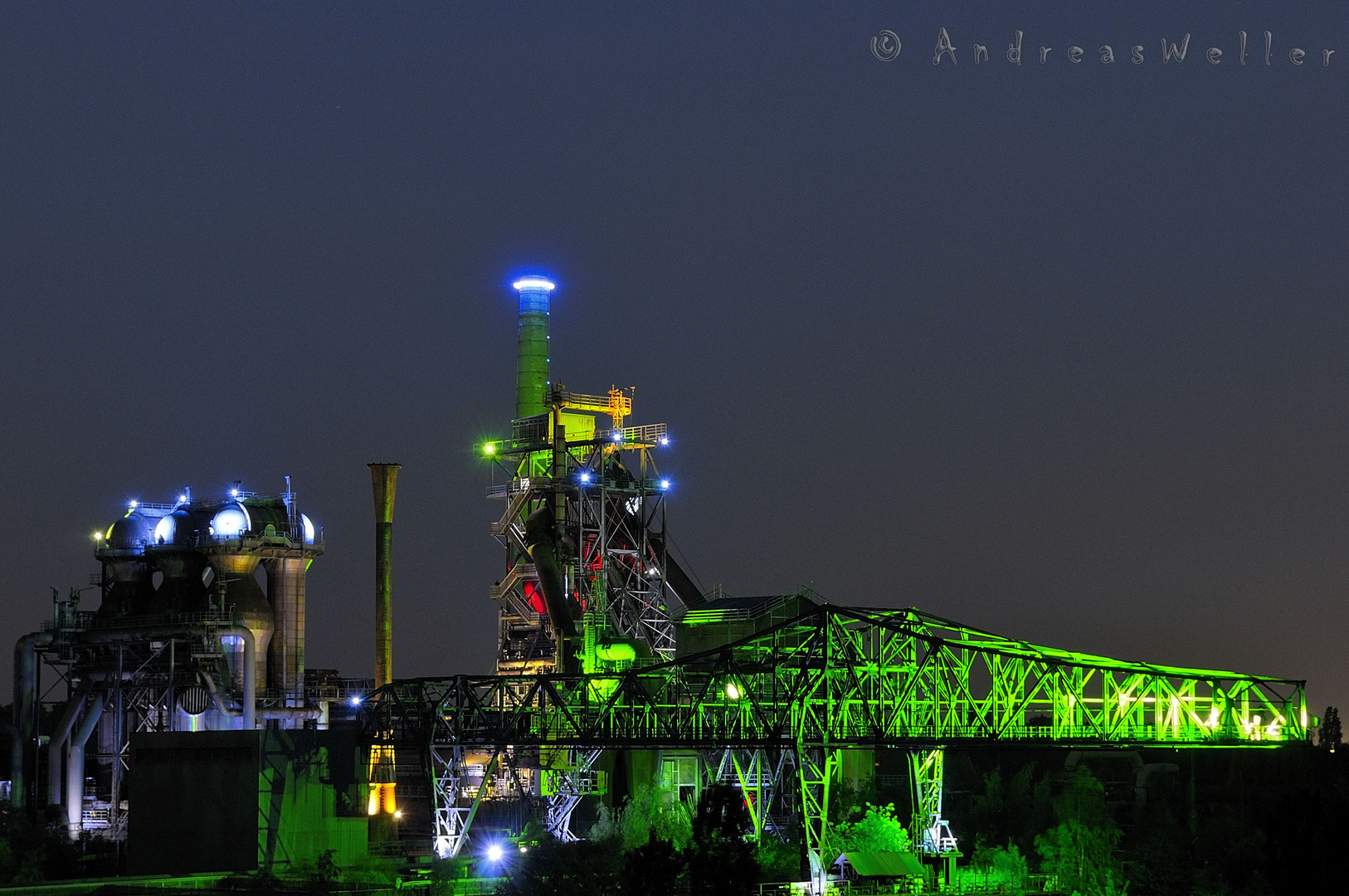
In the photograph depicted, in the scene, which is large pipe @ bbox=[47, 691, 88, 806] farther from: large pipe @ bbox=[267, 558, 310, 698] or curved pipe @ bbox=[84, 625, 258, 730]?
large pipe @ bbox=[267, 558, 310, 698]

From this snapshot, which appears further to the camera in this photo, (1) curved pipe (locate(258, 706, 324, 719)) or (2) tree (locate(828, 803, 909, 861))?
(1) curved pipe (locate(258, 706, 324, 719))

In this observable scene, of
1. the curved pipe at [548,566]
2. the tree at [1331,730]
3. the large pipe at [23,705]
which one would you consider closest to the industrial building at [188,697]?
the large pipe at [23,705]

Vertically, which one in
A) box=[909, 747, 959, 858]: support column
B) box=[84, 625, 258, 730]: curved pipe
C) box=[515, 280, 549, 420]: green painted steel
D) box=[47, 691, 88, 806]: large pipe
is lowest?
box=[909, 747, 959, 858]: support column

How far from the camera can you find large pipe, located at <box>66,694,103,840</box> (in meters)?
103

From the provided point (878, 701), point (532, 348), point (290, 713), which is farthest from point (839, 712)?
point (532, 348)

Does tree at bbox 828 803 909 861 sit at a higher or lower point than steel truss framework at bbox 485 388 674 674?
lower

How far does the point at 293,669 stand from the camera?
112 m

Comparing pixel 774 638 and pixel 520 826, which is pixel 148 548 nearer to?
pixel 520 826

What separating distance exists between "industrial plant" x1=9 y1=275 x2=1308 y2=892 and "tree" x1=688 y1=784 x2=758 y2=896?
185 inches

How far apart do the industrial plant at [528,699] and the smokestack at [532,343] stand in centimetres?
14

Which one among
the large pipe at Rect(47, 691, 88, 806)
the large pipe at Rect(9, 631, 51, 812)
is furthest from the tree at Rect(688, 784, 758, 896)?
the large pipe at Rect(9, 631, 51, 812)

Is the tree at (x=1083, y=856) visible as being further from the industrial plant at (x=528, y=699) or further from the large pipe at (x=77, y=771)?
the large pipe at (x=77, y=771)

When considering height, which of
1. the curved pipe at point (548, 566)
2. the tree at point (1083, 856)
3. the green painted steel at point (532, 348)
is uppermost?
the green painted steel at point (532, 348)

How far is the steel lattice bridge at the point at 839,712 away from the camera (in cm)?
8894
